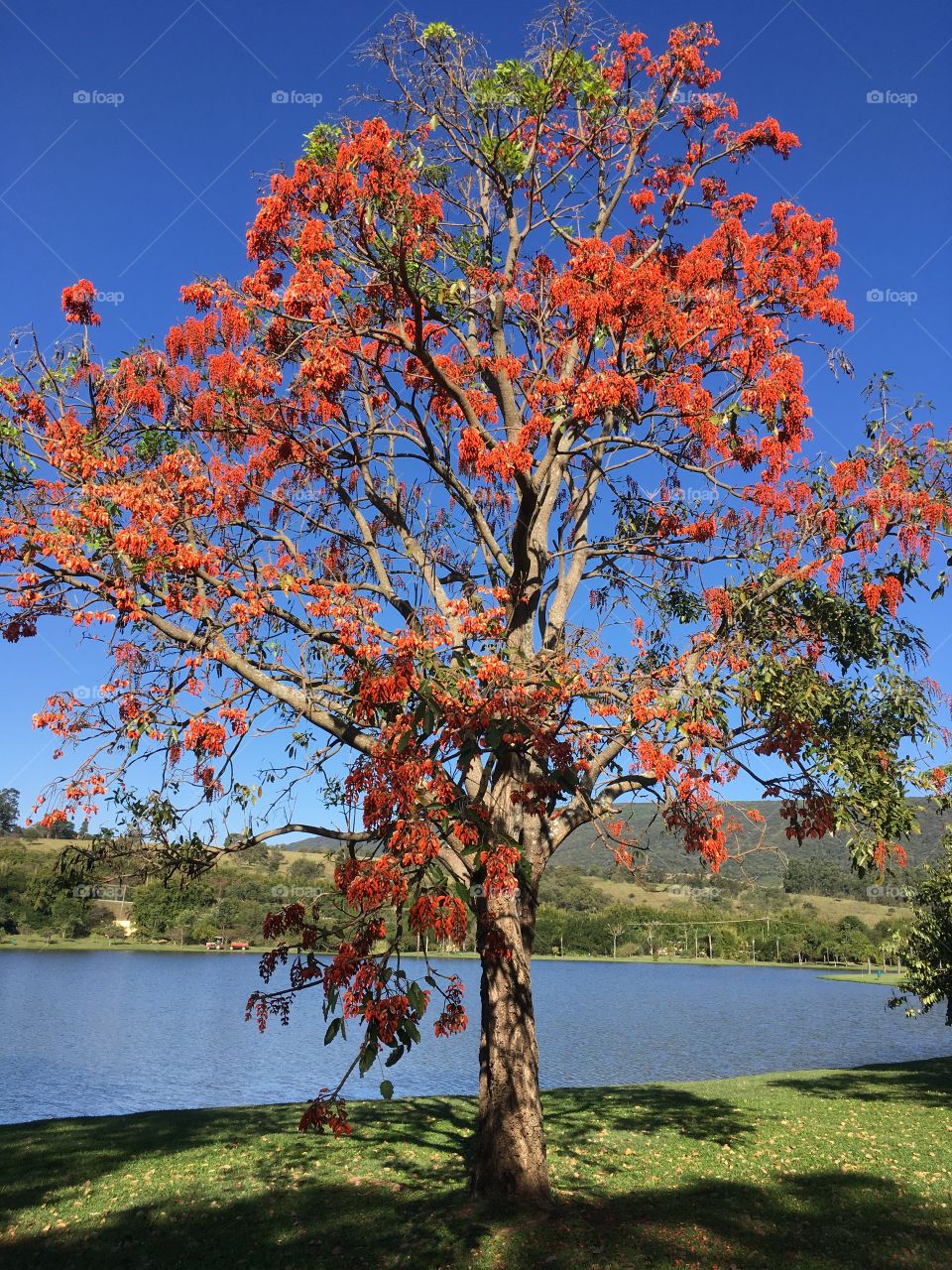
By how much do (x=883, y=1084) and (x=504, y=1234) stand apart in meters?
15.5

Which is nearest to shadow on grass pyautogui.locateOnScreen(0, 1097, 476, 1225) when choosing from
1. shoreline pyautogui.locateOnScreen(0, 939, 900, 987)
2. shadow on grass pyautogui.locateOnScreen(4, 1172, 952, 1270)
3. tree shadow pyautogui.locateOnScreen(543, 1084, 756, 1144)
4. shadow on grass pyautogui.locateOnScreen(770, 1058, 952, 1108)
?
shadow on grass pyautogui.locateOnScreen(4, 1172, 952, 1270)

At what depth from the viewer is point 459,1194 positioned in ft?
30.3

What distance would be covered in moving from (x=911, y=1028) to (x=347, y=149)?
194 ft

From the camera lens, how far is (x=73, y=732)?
9.71 m

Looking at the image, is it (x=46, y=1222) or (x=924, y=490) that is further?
(x=924, y=490)

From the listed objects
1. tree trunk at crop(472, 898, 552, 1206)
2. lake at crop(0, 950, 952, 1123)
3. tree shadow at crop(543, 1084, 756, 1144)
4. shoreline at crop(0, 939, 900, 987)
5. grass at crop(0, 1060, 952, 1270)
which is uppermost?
tree trunk at crop(472, 898, 552, 1206)

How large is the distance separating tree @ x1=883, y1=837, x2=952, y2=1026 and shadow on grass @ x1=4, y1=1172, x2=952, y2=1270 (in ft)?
43.2

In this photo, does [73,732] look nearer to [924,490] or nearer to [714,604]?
[714,604]

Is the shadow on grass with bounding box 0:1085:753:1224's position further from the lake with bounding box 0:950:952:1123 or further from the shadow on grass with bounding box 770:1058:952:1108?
the lake with bounding box 0:950:952:1123

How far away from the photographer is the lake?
25.4 m

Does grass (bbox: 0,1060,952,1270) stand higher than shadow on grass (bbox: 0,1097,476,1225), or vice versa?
grass (bbox: 0,1060,952,1270)

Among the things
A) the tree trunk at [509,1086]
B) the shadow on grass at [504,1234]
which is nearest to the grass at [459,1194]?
the shadow on grass at [504,1234]

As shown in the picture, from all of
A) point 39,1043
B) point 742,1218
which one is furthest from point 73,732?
point 39,1043

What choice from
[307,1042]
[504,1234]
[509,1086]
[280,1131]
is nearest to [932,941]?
[280,1131]
